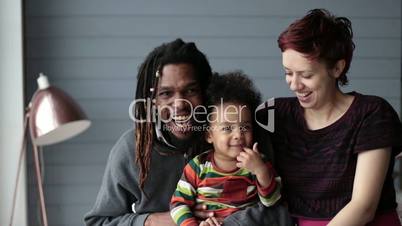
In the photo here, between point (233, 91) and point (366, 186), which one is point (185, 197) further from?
point (366, 186)

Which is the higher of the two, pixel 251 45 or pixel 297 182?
pixel 251 45

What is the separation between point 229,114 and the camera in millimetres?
2002

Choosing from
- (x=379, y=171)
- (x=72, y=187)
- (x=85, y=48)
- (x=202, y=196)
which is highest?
(x=85, y=48)

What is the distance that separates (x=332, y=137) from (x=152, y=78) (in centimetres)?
67

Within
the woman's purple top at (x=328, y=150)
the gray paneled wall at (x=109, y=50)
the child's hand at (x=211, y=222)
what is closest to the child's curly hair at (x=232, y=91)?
the woman's purple top at (x=328, y=150)

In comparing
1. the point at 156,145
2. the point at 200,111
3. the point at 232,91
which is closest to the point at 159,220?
the point at 156,145

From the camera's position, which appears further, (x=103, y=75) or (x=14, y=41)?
(x=103, y=75)

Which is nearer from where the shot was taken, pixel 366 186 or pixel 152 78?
pixel 366 186

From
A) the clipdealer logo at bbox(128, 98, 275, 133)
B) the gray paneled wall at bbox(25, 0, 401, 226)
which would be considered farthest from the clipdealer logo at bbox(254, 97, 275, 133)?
the gray paneled wall at bbox(25, 0, 401, 226)

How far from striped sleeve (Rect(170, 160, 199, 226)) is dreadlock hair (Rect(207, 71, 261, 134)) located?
0.76 ft

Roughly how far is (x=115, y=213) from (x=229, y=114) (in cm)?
58

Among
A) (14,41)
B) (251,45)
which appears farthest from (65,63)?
(251,45)

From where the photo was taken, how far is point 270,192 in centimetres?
197

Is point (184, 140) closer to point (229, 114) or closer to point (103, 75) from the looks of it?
point (229, 114)
